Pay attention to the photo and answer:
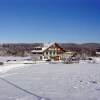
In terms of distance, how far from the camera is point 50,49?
83.8 meters

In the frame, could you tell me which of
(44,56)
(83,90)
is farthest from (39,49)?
(83,90)

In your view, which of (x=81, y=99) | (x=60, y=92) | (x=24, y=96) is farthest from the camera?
(x=60, y=92)

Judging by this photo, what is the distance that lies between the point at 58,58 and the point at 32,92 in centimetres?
6574

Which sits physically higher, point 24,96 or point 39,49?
point 39,49

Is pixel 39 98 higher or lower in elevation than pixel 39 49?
lower

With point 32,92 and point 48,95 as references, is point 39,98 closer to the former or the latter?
point 48,95

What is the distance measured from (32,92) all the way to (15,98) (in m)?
2.18

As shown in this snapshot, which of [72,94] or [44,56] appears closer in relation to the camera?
[72,94]

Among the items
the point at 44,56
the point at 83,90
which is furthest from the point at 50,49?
the point at 83,90

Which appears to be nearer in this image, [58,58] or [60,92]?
[60,92]

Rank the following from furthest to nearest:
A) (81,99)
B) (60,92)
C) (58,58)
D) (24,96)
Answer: (58,58), (60,92), (24,96), (81,99)

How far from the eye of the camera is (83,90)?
15.8 metres

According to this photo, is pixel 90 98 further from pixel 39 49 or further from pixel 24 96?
pixel 39 49

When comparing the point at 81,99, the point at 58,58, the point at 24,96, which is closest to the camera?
the point at 81,99
